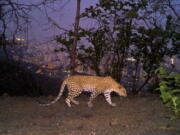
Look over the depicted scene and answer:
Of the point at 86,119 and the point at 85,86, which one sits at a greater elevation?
the point at 85,86

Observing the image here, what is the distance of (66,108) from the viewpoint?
8.94m

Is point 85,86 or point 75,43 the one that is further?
point 75,43

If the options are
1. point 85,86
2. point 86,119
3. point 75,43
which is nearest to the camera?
point 86,119

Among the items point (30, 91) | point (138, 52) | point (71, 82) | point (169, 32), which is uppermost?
point (169, 32)

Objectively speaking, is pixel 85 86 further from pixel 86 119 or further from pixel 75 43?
pixel 86 119

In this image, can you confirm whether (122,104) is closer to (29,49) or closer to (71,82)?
(71,82)

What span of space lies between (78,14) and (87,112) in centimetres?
402

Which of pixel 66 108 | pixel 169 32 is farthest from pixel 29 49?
pixel 169 32

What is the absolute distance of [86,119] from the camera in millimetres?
7152

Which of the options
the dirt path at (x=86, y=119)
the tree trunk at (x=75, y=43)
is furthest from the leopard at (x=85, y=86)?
the tree trunk at (x=75, y=43)

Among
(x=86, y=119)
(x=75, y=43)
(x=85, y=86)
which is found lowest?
(x=86, y=119)

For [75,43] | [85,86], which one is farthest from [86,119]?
[75,43]

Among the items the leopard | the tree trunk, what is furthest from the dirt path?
the tree trunk

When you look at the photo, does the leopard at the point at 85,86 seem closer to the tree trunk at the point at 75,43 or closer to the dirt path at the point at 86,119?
the dirt path at the point at 86,119
